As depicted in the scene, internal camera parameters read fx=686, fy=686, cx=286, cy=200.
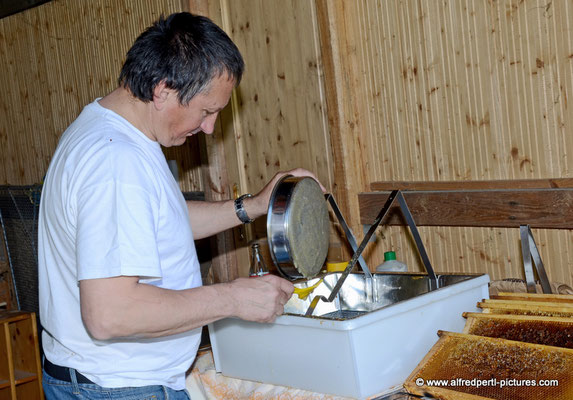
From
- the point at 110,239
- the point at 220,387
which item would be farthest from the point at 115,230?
the point at 220,387

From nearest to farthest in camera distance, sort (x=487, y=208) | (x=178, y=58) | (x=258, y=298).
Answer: (x=178, y=58) → (x=258, y=298) → (x=487, y=208)

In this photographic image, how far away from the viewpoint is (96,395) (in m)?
1.74

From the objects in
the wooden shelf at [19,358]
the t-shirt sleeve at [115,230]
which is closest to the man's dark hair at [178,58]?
the t-shirt sleeve at [115,230]

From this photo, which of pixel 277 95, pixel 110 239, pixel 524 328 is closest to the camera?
pixel 110 239

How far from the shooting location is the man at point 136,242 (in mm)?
1564

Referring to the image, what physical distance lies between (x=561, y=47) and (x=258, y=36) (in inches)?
69.1

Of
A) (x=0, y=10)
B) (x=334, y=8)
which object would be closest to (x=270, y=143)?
(x=334, y=8)

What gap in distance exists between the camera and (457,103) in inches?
117

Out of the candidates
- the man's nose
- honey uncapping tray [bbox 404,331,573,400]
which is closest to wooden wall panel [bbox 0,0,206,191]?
the man's nose

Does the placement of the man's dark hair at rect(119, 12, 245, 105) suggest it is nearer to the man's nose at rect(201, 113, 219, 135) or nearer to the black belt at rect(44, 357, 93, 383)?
the man's nose at rect(201, 113, 219, 135)

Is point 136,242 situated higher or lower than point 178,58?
lower

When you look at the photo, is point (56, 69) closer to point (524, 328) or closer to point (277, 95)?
point (277, 95)

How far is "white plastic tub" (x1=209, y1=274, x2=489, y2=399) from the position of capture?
1.87 metres

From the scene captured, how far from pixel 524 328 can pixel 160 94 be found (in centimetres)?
122
